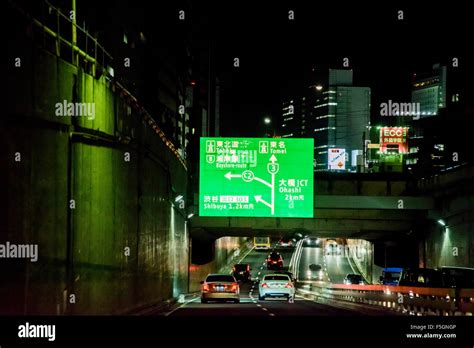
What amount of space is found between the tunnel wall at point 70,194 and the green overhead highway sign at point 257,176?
8.52 meters

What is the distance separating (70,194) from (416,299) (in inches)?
553

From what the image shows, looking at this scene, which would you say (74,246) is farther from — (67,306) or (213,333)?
(213,333)

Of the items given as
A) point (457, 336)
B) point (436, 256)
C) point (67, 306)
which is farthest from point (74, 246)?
point (436, 256)

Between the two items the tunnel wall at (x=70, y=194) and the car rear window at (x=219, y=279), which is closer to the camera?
the tunnel wall at (x=70, y=194)

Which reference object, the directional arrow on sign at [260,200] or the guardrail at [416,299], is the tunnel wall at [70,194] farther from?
the guardrail at [416,299]

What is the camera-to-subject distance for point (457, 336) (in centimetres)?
1160

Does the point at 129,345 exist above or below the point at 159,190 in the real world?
below

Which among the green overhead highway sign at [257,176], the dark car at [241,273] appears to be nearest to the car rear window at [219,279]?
the green overhead highway sign at [257,176]

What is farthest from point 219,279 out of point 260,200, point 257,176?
point 257,176

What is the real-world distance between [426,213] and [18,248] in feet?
125

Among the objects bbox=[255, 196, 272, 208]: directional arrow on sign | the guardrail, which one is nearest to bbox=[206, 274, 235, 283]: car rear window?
bbox=[255, 196, 272, 208]: directional arrow on sign

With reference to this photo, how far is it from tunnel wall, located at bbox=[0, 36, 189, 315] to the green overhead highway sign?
8524mm

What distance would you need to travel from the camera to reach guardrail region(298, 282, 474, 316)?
2212cm

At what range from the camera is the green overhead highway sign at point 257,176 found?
3941 centimetres
